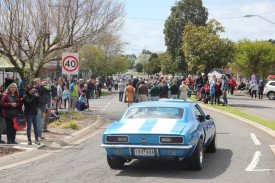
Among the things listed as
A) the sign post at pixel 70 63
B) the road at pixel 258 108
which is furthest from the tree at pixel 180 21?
the sign post at pixel 70 63

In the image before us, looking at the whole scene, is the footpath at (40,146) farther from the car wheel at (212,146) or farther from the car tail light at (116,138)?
the car wheel at (212,146)

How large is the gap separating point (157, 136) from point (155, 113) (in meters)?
1.22

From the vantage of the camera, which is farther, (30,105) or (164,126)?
(30,105)

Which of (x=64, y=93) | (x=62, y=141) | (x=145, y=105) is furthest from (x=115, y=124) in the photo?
(x=64, y=93)

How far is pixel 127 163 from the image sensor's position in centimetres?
882

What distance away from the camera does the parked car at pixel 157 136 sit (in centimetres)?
737

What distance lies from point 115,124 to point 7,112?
413cm

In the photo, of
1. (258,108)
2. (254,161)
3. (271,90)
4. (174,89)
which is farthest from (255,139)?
(271,90)

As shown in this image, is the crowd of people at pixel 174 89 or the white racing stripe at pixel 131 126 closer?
the white racing stripe at pixel 131 126

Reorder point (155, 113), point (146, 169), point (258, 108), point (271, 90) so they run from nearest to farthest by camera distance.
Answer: point (146, 169) < point (155, 113) < point (258, 108) < point (271, 90)

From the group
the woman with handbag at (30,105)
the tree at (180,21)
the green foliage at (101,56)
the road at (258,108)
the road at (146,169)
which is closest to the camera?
the road at (146,169)

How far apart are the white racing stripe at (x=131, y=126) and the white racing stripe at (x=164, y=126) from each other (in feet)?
1.08

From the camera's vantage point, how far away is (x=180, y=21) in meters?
53.7

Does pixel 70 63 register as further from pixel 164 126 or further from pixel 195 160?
pixel 195 160
